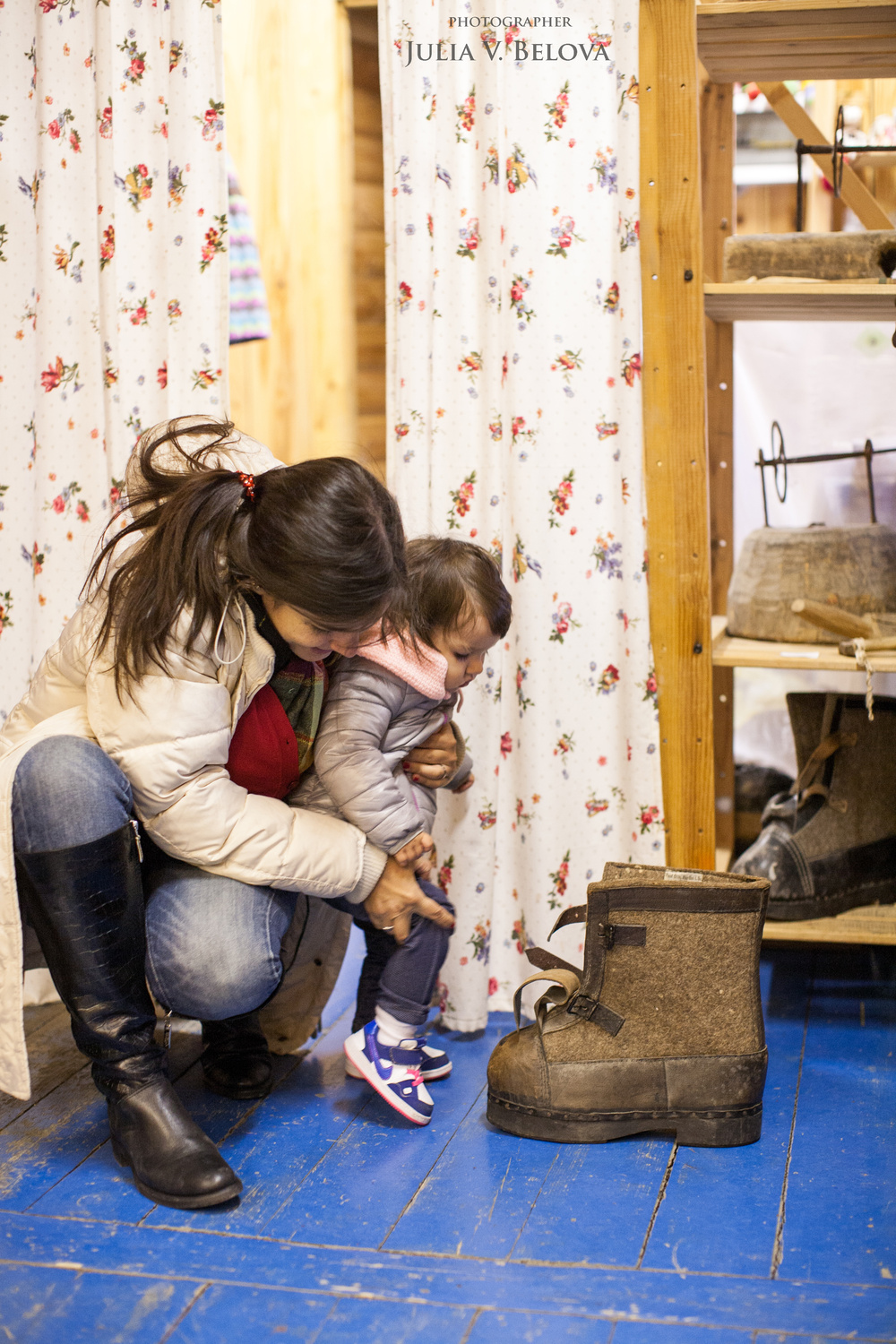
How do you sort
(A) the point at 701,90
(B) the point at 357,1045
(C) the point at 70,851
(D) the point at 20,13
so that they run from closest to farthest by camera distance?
(C) the point at 70,851, (B) the point at 357,1045, (D) the point at 20,13, (A) the point at 701,90

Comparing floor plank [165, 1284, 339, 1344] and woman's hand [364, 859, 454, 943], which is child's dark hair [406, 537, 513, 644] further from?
floor plank [165, 1284, 339, 1344]

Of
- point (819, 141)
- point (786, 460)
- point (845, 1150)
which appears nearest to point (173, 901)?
point (845, 1150)

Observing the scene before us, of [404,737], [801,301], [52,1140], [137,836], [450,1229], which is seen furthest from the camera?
[801,301]

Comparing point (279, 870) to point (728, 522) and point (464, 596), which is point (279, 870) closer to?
point (464, 596)

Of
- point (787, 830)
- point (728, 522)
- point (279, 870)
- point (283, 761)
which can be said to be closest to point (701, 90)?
point (728, 522)

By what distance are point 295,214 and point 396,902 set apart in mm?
1728

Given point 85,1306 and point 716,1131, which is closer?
point 85,1306

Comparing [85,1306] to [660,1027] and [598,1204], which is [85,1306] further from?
[660,1027]

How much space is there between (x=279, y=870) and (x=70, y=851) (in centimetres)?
25

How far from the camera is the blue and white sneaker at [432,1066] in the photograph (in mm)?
A: 1722

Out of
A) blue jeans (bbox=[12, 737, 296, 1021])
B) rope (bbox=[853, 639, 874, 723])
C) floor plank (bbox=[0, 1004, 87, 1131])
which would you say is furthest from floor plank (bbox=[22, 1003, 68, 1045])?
rope (bbox=[853, 639, 874, 723])

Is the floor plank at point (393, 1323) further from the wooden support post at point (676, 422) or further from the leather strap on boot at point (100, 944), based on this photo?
the wooden support post at point (676, 422)

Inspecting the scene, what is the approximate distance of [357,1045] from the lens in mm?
1599

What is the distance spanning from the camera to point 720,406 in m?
2.36
